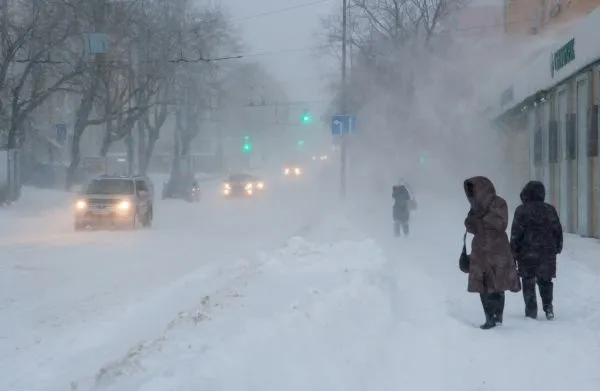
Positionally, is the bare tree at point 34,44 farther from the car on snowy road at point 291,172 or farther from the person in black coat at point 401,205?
the car on snowy road at point 291,172

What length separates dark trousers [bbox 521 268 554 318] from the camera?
34.3 feet

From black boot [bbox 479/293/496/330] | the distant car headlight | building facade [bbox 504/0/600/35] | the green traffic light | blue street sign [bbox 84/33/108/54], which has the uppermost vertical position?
building facade [bbox 504/0/600/35]

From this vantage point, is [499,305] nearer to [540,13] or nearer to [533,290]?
[533,290]

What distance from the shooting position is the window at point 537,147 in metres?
25.2

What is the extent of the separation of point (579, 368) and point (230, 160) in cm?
10391

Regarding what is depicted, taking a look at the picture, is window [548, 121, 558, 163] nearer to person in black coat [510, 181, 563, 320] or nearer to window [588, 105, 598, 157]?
window [588, 105, 598, 157]

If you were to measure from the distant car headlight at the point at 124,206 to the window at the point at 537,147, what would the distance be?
1183 cm

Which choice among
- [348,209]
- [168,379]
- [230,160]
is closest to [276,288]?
[168,379]

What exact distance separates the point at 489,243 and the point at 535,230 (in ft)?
2.80

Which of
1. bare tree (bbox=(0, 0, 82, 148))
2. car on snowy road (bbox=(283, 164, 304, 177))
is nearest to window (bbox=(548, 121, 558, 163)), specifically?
bare tree (bbox=(0, 0, 82, 148))

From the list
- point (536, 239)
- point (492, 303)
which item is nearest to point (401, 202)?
point (536, 239)

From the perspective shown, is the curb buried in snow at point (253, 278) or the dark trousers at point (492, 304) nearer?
the curb buried in snow at point (253, 278)

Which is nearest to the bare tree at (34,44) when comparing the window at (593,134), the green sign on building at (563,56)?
the green sign on building at (563,56)

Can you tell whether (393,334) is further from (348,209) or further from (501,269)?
(348,209)
